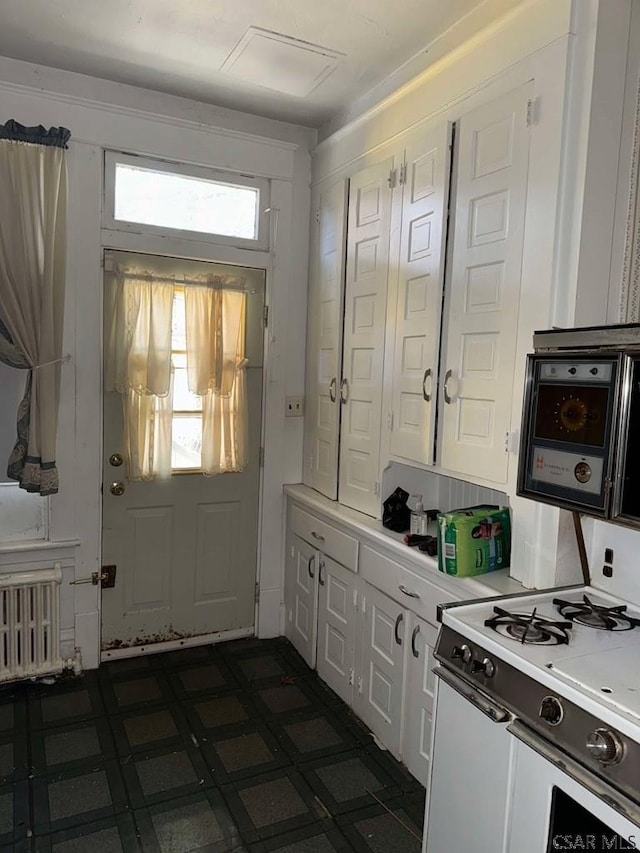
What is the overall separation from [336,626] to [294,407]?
120 centimetres

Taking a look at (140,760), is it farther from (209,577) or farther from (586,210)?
(586,210)

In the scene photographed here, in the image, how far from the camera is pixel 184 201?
3.12m

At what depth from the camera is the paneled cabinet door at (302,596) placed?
3090 millimetres

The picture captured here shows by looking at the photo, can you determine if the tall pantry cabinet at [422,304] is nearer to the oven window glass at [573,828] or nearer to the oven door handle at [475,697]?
the oven door handle at [475,697]

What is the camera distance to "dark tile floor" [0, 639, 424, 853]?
1997 millimetres

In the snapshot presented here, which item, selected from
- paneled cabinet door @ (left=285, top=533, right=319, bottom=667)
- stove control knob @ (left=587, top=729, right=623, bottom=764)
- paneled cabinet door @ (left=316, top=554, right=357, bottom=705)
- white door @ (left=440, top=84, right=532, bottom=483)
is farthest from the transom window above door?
stove control knob @ (left=587, top=729, right=623, bottom=764)

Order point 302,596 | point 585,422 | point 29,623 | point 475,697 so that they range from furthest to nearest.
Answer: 1. point 302,596
2. point 29,623
3. point 585,422
4. point 475,697

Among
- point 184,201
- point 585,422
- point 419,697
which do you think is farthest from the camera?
point 184,201

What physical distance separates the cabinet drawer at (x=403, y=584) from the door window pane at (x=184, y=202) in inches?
71.6

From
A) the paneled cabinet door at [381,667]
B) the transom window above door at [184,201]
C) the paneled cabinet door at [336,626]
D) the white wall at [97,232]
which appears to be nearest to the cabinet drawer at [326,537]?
the paneled cabinet door at [336,626]

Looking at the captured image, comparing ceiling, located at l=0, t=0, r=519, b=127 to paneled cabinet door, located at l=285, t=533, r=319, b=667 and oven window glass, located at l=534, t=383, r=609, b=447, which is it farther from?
paneled cabinet door, located at l=285, t=533, r=319, b=667

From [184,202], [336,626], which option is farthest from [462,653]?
[184,202]

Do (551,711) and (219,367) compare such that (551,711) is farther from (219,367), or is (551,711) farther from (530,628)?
(219,367)

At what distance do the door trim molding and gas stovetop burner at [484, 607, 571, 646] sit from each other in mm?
2066
